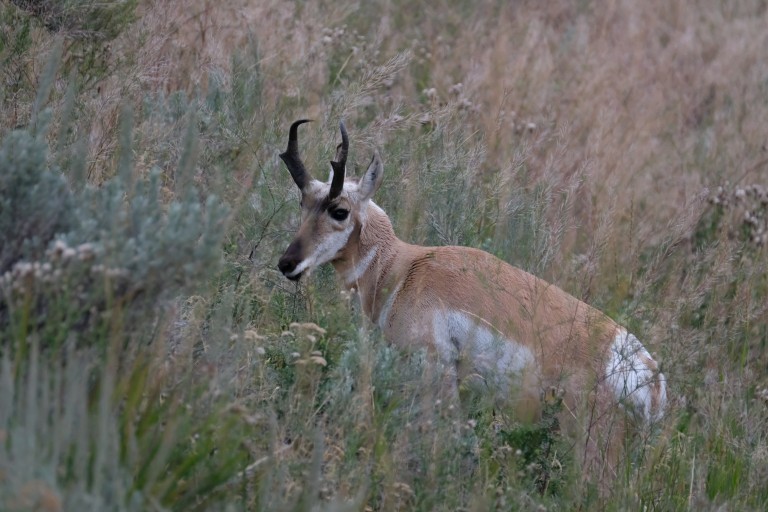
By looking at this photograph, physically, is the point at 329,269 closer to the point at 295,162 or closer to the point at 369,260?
the point at 369,260

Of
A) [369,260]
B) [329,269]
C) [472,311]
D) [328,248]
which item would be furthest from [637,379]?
[329,269]

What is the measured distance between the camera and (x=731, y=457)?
5578 mm

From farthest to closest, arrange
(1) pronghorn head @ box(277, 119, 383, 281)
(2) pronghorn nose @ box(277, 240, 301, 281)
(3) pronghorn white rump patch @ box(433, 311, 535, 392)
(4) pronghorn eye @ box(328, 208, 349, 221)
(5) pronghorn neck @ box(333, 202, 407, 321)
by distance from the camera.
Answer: (5) pronghorn neck @ box(333, 202, 407, 321) < (4) pronghorn eye @ box(328, 208, 349, 221) < (1) pronghorn head @ box(277, 119, 383, 281) < (2) pronghorn nose @ box(277, 240, 301, 281) < (3) pronghorn white rump patch @ box(433, 311, 535, 392)

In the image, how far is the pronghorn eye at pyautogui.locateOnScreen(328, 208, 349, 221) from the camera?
645 cm

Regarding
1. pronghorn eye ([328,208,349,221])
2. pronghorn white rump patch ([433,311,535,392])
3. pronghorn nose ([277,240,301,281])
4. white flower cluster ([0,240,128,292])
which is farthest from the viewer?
pronghorn eye ([328,208,349,221])

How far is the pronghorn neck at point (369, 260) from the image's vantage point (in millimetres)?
6633

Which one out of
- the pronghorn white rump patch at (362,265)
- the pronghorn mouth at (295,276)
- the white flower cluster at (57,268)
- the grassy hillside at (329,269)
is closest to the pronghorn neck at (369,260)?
the pronghorn white rump patch at (362,265)

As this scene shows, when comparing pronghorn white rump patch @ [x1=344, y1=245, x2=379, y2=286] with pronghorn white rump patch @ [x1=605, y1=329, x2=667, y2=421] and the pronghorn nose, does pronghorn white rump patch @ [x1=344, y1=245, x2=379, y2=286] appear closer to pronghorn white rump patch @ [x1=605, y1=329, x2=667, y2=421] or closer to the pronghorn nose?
the pronghorn nose

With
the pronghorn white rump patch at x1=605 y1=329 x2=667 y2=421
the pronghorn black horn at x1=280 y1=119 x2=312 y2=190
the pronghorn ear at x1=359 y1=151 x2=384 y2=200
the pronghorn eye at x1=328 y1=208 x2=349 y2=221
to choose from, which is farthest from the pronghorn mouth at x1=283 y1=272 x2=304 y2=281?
the pronghorn white rump patch at x1=605 y1=329 x2=667 y2=421

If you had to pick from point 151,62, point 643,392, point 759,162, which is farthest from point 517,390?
point 759,162

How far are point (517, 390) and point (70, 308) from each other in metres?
2.51

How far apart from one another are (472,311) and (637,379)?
3.45ft

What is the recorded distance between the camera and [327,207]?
6.43 metres

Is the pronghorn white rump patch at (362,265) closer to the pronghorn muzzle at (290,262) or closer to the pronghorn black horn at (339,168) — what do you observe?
the pronghorn black horn at (339,168)
